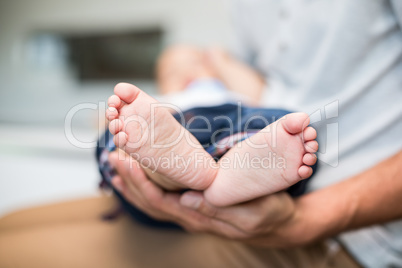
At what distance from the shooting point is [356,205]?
0.46m

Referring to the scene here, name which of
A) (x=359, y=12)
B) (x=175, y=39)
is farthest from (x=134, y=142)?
(x=175, y=39)

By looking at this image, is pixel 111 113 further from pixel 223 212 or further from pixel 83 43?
pixel 83 43

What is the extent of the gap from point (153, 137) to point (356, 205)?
0.34 metres

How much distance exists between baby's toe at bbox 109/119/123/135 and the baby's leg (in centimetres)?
14

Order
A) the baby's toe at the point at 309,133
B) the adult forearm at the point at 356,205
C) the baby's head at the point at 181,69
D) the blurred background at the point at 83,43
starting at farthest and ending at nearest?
the blurred background at the point at 83,43
the baby's head at the point at 181,69
the adult forearm at the point at 356,205
the baby's toe at the point at 309,133

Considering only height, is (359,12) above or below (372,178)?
above

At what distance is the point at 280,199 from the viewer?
0.41 metres

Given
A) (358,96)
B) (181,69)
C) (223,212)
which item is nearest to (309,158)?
(223,212)

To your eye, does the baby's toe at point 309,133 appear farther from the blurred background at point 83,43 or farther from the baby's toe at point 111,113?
the blurred background at point 83,43

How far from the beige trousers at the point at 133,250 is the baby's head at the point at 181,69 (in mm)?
565

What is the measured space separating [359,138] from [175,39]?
95.2 inches

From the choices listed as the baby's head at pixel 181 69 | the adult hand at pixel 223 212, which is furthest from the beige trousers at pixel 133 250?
the baby's head at pixel 181 69

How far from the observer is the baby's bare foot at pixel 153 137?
1.14 feet

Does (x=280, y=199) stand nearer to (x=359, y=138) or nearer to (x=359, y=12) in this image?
(x=359, y=138)
